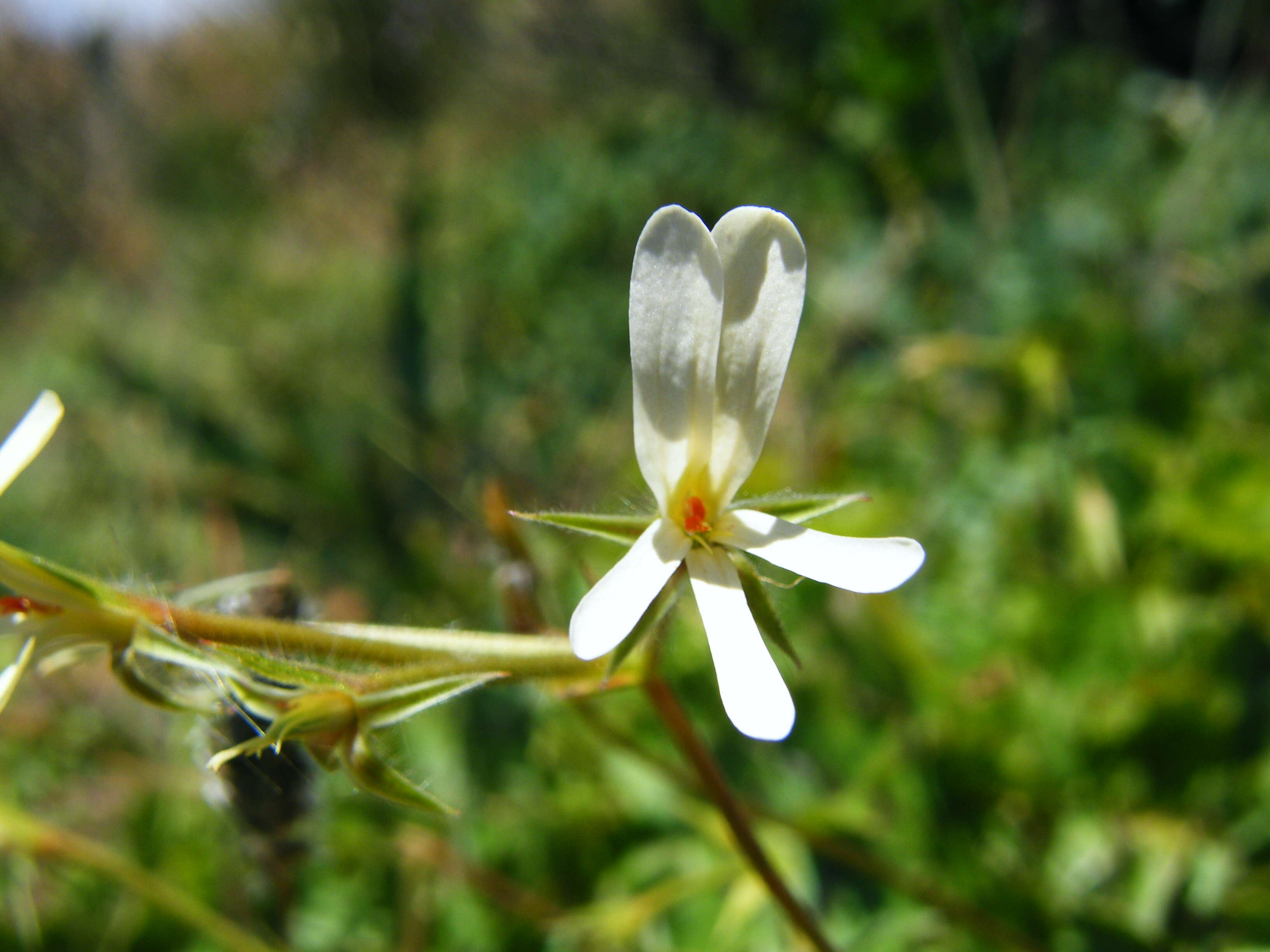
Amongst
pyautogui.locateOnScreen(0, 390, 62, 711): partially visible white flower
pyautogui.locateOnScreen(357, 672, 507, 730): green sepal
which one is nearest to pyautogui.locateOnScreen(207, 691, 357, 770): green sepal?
pyautogui.locateOnScreen(357, 672, 507, 730): green sepal

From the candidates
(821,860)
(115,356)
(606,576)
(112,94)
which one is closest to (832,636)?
(821,860)

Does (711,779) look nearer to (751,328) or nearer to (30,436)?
(751,328)

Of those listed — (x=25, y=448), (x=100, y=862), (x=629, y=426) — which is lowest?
(x=100, y=862)

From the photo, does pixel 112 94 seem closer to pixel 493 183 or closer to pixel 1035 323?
pixel 493 183

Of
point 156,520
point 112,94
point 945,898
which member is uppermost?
point 112,94

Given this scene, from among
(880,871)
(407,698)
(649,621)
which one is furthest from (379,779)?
(880,871)
